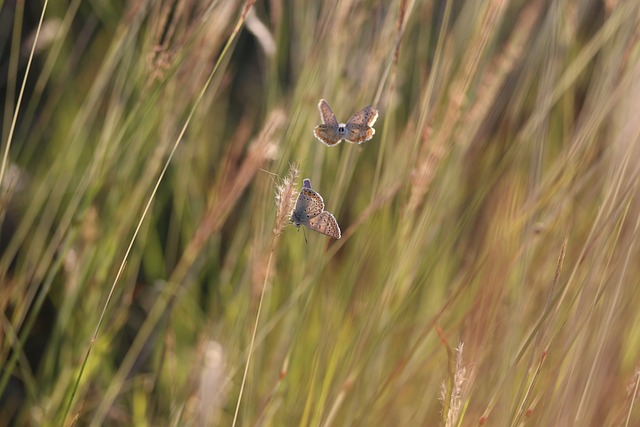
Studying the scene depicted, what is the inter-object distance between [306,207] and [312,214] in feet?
0.03

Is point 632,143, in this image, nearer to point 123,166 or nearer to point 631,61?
point 631,61

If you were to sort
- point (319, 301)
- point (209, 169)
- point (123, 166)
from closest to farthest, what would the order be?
point (123, 166) < point (319, 301) < point (209, 169)

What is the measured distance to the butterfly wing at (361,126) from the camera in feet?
3.32

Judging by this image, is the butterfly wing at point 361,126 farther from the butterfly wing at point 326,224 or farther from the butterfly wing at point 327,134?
the butterfly wing at point 326,224

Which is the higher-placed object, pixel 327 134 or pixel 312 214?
pixel 327 134

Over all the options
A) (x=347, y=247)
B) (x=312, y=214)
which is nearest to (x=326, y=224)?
(x=312, y=214)

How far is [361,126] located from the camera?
3.38 feet

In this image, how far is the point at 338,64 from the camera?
142 cm

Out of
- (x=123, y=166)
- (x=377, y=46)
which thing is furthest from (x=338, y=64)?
(x=123, y=166)

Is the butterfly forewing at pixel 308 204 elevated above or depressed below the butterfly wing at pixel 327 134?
below

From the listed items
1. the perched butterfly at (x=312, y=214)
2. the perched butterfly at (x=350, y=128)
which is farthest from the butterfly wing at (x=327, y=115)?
the perched butterfly at (x=312, y=214)

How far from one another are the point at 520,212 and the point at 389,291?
27 cm

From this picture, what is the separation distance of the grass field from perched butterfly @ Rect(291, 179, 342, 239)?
36mm

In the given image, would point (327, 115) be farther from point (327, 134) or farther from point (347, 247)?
point (347, 247)
